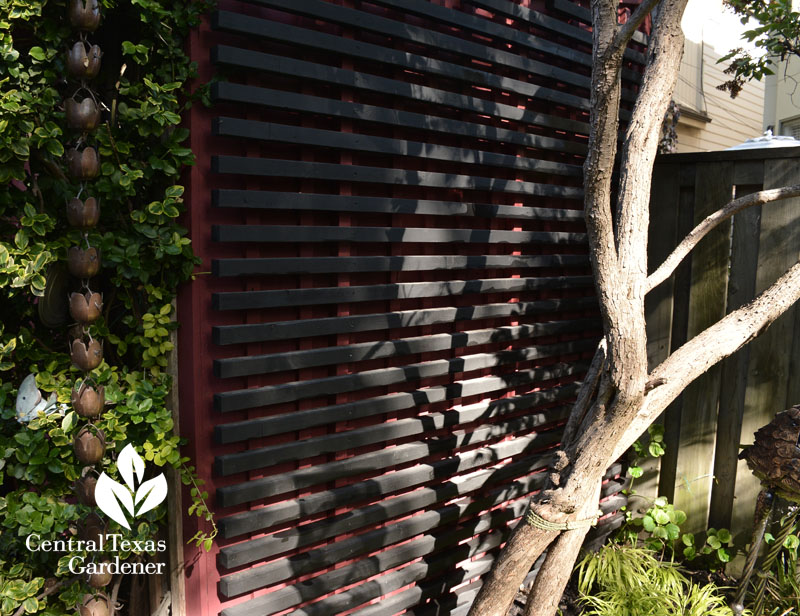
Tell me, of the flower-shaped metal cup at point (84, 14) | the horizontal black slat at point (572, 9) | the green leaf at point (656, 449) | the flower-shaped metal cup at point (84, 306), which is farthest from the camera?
the green leaf at point (656, 449)

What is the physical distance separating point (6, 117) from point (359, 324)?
130 centimetres

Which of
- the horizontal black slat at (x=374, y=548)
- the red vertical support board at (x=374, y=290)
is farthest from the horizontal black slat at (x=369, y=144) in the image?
the horizontal black slat at (x=374, y=548)

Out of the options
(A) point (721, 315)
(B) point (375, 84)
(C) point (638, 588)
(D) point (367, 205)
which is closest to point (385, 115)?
(B) point (375, 84)

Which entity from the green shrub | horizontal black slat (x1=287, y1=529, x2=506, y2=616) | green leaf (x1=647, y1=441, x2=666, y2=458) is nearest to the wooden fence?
green leaf (x1=647, y1=441, x2=666, y2=458)

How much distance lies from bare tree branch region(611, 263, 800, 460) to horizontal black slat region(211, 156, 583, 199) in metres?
1.05

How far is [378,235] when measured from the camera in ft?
8.08

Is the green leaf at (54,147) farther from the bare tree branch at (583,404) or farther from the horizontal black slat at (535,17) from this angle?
the bare tree branch at (583,404)

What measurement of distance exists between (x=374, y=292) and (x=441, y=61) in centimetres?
103

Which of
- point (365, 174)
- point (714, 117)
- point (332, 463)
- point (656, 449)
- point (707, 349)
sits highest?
point (714, 117)

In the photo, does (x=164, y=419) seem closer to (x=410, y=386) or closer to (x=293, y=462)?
(x=293, y=462)

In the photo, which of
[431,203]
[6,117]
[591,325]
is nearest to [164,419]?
[6,117]

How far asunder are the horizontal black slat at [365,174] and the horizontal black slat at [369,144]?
0.07 m

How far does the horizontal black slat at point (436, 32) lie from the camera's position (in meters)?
2.18

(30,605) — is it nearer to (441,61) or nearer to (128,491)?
(128,491)
